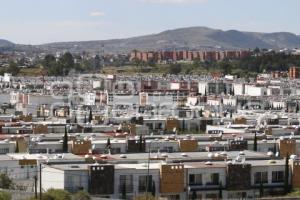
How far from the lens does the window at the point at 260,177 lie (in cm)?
1318

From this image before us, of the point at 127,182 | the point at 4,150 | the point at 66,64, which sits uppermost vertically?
the point at 66,64

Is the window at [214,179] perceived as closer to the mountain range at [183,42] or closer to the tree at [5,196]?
the tree at [5,196]

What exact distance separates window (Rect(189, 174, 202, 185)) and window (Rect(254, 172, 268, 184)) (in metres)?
0.84

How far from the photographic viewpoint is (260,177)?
13219 mm

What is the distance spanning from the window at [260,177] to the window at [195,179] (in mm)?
836

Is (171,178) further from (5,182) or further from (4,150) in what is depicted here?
(4,150)

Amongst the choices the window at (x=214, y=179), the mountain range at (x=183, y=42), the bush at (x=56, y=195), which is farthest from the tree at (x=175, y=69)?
the mountain range at (x=183, y=42)

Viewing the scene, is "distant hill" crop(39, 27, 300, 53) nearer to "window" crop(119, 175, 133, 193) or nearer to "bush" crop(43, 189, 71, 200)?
"window" crop(119, 175, 133, 193)

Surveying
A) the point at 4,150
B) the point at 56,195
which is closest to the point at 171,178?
the point at 56,195

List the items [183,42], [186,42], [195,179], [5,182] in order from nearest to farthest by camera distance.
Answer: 1. [5,182]
2. [195,179]
3. [186,42]
4. [183,42]

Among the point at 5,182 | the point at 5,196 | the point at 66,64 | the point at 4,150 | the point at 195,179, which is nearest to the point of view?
the point at 5,196

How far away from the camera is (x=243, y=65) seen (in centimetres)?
6875

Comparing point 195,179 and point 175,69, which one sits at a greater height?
point 175,69

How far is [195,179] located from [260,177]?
3.26 feet
